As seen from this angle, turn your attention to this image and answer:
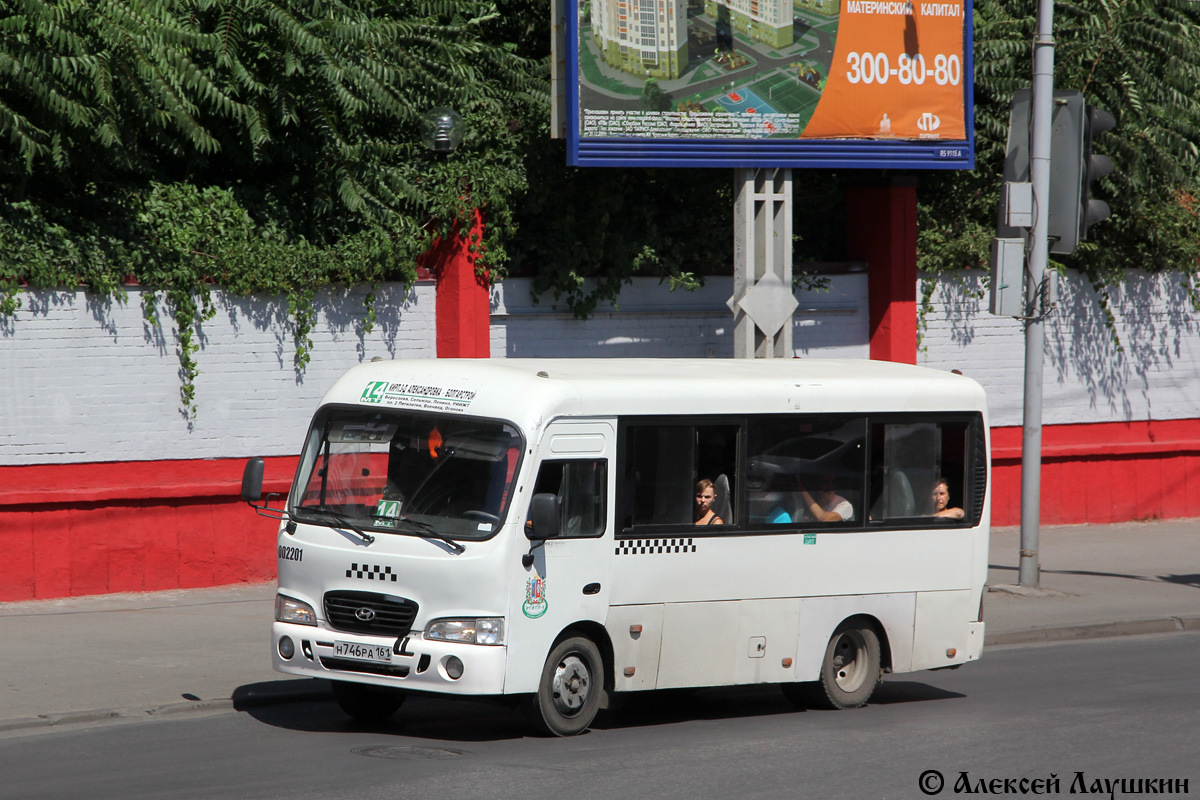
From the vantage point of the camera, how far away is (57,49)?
1393cm

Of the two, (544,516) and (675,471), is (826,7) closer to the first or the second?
(675,471)

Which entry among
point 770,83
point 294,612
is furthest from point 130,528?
point 770,83

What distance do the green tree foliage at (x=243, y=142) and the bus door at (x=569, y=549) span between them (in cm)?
666

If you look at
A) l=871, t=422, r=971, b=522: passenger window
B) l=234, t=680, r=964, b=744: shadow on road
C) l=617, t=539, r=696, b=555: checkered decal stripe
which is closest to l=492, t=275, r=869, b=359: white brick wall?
l=871, t=422, r=971, b=522: passenger window

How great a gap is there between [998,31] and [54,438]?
1302 cm

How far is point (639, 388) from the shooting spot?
989 centimetres

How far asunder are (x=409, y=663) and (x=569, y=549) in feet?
3.85

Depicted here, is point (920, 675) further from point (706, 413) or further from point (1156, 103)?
point (1156, 103)

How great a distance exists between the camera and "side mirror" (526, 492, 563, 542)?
9078 millimetres

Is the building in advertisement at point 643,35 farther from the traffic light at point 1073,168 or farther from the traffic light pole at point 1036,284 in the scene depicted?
the traffic light at point 1073,168

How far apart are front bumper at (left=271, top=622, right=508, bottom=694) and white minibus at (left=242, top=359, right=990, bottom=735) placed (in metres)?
0.01

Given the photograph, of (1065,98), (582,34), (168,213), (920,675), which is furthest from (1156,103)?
(168,213)

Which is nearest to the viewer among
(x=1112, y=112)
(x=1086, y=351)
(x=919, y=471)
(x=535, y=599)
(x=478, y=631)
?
(x=478, y=631)

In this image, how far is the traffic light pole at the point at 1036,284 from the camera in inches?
615
